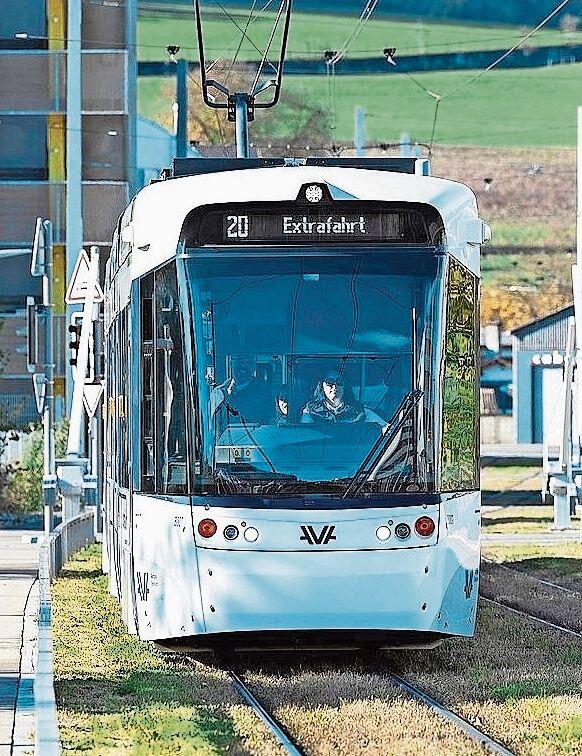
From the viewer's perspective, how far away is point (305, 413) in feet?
42.3

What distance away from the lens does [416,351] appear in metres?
13.0

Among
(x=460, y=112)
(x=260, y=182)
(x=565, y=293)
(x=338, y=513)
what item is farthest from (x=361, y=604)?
(x=565, y=293)

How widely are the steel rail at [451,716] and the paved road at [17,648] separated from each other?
2365 mm

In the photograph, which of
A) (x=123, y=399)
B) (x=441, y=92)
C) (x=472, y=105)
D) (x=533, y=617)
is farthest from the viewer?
(x=472, y=105)

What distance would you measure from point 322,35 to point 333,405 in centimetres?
7445

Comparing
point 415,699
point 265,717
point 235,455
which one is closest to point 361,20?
point 235,455

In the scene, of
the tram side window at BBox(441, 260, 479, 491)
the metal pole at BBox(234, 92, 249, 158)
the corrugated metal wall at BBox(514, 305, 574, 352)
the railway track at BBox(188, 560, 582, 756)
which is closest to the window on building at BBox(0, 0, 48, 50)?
the metal pole at BBox(234, 92, 249, 158)

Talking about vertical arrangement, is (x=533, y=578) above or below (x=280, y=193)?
below

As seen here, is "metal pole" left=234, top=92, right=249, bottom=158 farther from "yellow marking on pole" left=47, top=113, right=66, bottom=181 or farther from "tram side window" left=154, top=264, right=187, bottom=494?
"yellow marking on pole" left=47, top=113, right=66, bottom=181

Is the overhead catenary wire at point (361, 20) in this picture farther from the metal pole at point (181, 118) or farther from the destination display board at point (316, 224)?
the destination display board at point (316, 224)

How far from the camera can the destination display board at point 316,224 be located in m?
13.1

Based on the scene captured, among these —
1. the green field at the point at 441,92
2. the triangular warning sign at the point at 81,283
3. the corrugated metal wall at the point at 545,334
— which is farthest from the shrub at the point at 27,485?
the green field at the point at 441,92

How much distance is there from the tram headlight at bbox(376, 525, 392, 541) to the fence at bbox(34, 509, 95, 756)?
2.20 metres

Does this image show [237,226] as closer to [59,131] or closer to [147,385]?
[147,385]
